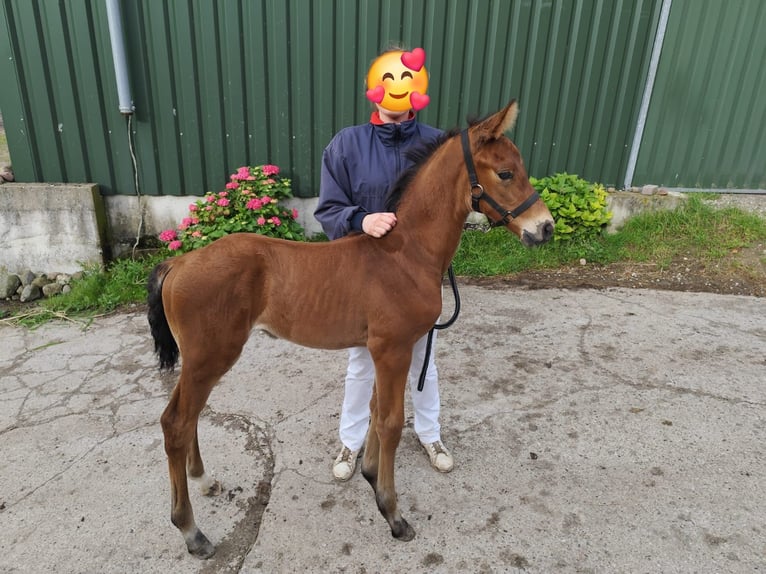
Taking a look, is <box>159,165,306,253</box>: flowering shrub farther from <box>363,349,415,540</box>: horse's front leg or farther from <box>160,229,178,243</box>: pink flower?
<box>363,349,415,540</box>: horse's front leg

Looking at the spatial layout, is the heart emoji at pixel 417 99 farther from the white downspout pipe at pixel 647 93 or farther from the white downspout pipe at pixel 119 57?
the white downspout pipe at pixel 647 93

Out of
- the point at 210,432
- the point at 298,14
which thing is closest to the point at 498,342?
the point at 210,432

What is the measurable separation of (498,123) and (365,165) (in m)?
0.70

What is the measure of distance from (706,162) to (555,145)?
1.82 metres

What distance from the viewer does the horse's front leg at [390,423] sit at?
7.02 feet

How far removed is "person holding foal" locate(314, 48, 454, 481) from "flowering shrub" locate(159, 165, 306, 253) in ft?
8.73

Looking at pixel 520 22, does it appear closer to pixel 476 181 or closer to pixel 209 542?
pixel 476 181

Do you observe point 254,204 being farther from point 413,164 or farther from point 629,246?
point 629,246

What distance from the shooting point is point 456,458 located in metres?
2.80

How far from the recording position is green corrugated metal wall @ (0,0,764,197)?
4910 mm

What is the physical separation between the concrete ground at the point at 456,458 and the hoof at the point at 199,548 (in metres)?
0.04

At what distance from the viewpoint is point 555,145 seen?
228 inches

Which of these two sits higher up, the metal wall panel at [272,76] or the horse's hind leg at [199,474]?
the metal wall panel at [272,76]

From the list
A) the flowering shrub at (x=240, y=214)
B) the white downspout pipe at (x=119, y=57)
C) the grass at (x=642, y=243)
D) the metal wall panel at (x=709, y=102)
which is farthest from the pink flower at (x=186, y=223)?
the metal wall panel at (x=709, y=102)
